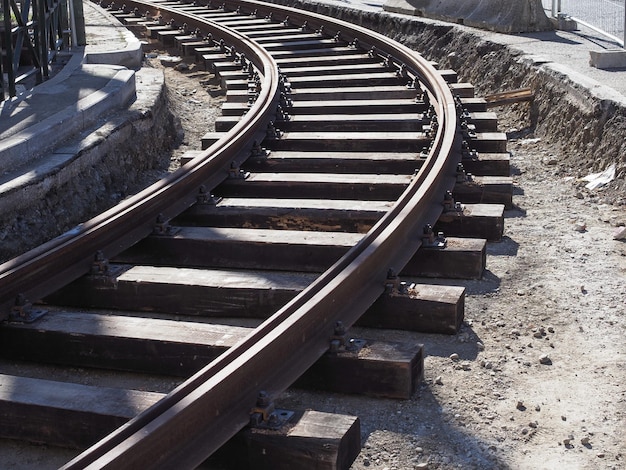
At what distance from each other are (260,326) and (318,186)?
277 cm

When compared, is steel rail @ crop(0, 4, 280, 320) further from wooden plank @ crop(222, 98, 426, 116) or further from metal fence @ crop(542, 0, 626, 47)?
metal fence @ crop(542, 0, 626, 47)

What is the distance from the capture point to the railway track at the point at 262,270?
3.66m

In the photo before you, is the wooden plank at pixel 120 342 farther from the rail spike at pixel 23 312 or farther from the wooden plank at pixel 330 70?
the wooden plank at pixel 330 70

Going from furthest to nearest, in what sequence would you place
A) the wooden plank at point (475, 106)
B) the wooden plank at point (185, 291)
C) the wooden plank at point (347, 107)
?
the wooden plank at point (475, 106)
the wooden plank at point (347, 107)
the wooden plank at point (185, 291)

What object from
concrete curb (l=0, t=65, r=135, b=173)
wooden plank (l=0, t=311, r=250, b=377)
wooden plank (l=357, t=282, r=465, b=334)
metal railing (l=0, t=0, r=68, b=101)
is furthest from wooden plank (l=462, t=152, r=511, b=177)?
metal railing (l=0, t=0, r=68, b=101)

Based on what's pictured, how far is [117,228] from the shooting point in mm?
5426

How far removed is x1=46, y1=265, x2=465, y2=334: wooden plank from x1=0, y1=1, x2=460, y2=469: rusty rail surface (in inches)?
4.9

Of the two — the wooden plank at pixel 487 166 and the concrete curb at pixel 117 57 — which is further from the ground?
the concrete curb at pixel 117 57

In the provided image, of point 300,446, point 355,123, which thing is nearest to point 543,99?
point 355,123

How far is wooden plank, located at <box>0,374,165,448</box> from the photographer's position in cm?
364

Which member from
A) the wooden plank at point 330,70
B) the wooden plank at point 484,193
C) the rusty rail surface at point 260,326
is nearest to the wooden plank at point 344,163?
the rusty rail surface at point 260,326

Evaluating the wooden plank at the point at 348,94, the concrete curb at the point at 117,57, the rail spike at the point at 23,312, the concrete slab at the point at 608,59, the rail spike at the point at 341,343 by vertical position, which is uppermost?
the concrete slab at the point at 608,59

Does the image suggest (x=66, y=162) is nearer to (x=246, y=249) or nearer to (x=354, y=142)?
(x=246, y=249)

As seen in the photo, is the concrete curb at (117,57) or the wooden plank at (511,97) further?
the concrete curb at (117,57)
